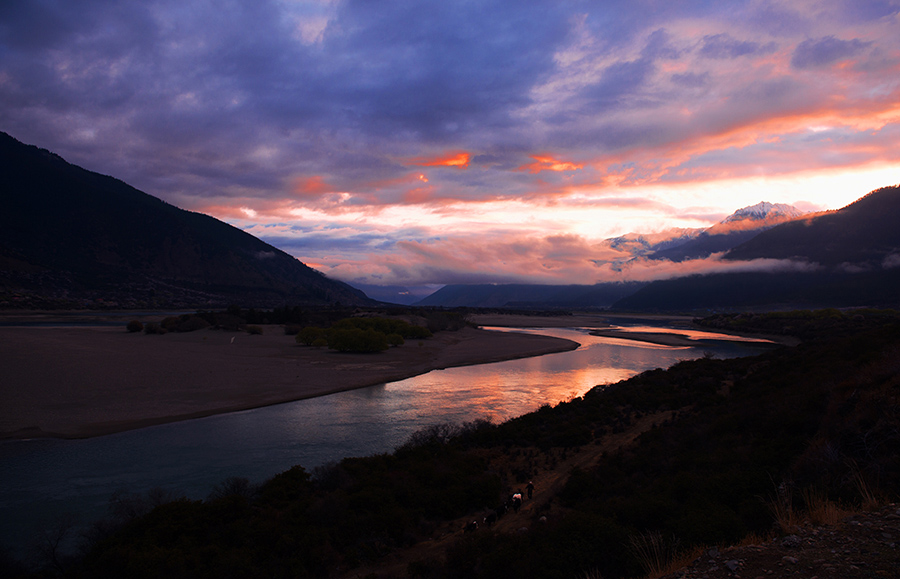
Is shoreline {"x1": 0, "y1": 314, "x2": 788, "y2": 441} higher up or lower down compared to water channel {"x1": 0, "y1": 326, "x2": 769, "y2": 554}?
higher up

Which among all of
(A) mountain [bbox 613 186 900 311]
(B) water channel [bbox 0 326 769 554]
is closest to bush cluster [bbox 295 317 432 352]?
(B) water channel [bbox 0 326 769 554]

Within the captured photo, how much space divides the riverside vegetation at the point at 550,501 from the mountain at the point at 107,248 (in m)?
Answer: 125

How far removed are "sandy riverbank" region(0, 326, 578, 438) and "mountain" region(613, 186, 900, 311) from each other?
13833 centimetres

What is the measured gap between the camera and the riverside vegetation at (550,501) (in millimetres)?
7602

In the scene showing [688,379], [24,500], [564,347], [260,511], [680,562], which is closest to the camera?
[680,562]

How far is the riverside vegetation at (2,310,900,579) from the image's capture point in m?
7.60

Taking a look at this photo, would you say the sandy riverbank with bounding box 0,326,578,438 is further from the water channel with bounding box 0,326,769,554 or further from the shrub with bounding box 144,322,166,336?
the shrub with bounding box 144,322,166,336

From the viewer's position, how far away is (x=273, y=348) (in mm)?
45938

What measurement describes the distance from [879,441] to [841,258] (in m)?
211

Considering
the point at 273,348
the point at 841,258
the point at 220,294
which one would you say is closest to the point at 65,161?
the point at 220,294

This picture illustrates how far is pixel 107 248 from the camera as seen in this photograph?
150 meters

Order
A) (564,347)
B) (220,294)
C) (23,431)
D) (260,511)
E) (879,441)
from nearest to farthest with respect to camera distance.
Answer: (879,441) < (260,511) < (23,431) < (564,347) < (220,294)

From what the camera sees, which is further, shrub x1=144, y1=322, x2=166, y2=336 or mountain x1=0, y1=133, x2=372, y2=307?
mountain x1=0, y1=133, x2=372, y2=307

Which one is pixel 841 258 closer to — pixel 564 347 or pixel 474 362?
pixel 564 347
